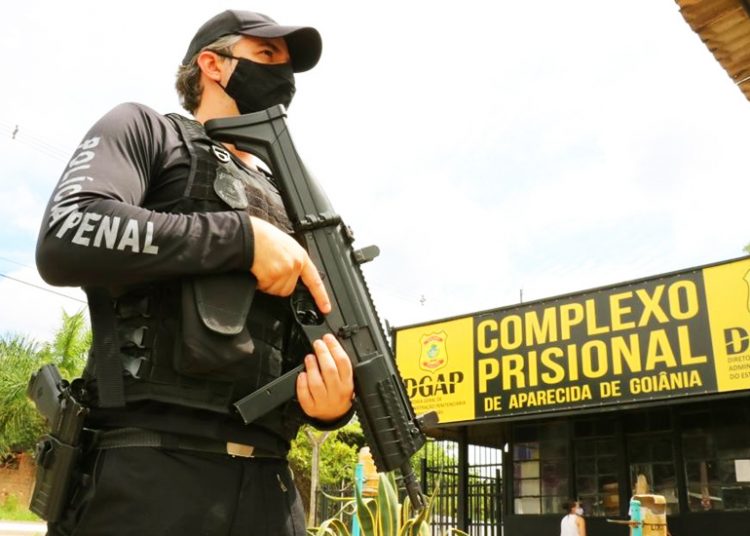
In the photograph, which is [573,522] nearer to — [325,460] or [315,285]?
[315,285]

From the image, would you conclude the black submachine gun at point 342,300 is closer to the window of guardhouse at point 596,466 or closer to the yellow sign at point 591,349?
the yellow sign at point 591,349

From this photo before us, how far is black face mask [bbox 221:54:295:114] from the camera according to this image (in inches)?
74.6

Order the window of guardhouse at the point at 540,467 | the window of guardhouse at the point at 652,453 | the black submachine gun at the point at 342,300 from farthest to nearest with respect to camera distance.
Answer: the window of guardhouse at the point at 540,467 → the window of guardhouse at the point at 652,453 → the black submachine gun at the point at 342,300

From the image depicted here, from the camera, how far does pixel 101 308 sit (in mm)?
1464

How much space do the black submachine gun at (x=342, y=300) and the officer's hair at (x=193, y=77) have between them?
0.24m

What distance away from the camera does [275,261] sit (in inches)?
57.7

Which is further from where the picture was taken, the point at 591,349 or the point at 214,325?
the point at 591,349

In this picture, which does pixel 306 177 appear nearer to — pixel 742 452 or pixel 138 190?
pixel 138 190

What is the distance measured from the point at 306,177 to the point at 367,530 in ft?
14.7

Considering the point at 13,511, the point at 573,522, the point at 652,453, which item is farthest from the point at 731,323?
the point at 13,511

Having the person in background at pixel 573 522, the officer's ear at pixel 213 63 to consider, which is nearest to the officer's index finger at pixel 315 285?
the officer's ear at pixel 213 63

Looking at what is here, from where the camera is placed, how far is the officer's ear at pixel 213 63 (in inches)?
74.4

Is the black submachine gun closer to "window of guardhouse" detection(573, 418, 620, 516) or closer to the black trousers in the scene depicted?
the black trousers

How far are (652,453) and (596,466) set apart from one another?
3.60 ft
